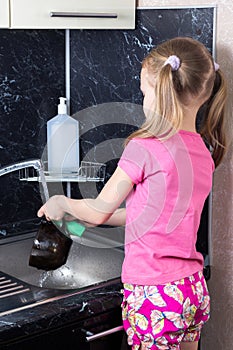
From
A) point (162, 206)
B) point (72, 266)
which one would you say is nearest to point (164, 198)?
point (162, 206)

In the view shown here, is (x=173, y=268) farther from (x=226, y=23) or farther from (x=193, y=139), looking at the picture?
(x=226, y=23)

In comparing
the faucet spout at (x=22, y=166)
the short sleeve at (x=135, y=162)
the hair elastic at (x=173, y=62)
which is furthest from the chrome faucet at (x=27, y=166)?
the hair elastic at (x=173, y=62)

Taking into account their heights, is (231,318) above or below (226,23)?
below

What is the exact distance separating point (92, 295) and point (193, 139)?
429mm

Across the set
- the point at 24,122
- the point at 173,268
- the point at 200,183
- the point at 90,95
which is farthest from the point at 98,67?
the point at 173,268

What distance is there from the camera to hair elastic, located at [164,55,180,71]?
1546mm

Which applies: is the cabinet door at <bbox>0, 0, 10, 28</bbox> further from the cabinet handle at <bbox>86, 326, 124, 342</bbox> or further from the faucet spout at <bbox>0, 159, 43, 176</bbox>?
the cabinet handle at <bbox>86, 326, 124, 342</bbox>

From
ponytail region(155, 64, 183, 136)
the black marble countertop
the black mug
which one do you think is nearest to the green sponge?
the black mug

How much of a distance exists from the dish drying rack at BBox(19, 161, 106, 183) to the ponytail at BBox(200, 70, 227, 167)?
41cm

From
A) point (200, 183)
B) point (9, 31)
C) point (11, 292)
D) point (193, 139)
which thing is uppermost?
point (9, 31)

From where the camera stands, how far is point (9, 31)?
200cm

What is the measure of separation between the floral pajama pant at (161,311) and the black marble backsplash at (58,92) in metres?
0.56

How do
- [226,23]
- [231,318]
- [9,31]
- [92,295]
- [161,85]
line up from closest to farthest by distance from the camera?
1. [161,85]
2. [92,295]
3. [226,23]
4. [231,318]
5. [9,31]

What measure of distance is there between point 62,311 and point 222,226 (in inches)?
20.4
